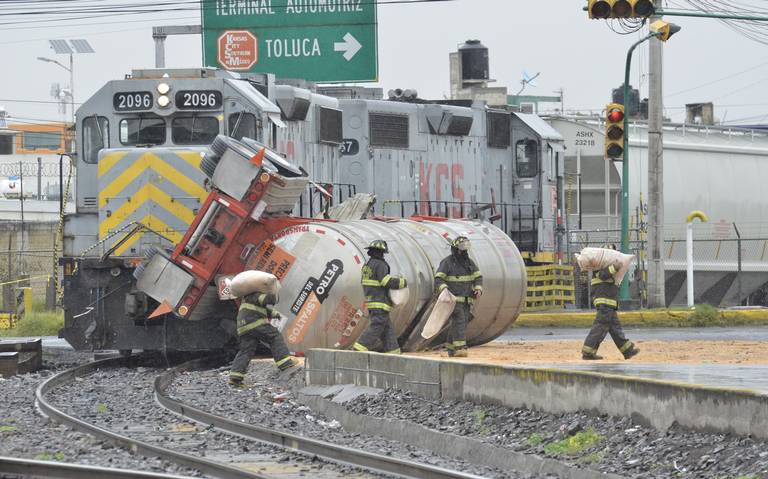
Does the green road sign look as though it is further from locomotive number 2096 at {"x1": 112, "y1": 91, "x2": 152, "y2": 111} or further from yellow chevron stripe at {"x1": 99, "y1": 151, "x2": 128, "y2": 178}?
yellow chevron stripe at {"x1": 99, "y1": 151, "x2": 128, "y2": 178}

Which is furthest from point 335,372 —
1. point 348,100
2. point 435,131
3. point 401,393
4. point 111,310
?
point 435,131

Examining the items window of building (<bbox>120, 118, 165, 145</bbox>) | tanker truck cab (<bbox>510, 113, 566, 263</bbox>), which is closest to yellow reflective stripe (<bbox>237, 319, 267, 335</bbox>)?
window of building (<bbox>120, 118, 165, 145</bbox>)

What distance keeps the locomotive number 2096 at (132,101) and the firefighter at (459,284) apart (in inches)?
180

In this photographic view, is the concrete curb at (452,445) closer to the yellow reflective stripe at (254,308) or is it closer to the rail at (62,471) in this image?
the yellow reflective stripe at (254,308)

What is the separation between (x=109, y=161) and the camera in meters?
19.0

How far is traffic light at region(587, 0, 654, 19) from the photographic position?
829 inches

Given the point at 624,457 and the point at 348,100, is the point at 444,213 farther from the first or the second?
the point at 624,457

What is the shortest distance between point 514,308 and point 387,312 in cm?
492

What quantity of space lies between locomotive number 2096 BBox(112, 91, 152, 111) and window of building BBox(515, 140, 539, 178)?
12.8 meters

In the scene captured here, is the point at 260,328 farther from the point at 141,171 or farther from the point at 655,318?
the point at 655,318

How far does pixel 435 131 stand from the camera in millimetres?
27281

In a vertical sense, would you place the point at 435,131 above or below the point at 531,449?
above

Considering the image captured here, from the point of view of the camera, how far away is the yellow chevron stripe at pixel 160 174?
18.8 meters

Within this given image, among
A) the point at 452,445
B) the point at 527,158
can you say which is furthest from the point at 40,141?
the point at 452,445
